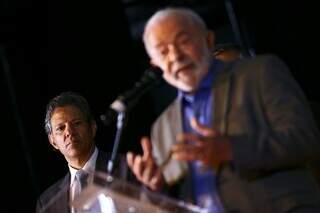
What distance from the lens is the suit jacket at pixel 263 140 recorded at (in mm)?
1494

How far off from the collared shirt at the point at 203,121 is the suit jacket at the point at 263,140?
0.07 ft

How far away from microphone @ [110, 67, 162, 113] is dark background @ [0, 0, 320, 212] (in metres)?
2.31

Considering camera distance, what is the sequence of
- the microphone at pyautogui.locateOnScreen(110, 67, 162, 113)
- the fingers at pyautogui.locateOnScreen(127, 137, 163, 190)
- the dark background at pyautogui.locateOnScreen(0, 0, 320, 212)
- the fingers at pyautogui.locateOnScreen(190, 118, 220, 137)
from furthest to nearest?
the dark background at pyautogui.locateOnScreen(0, 0, 320, 212), the microphone at pyautogui.locateOnScreen(110, 67, 162, 113), the fingers at pyautogui.locateOnScreen(127, 137, 163, 190), the fingers at pyautogui.locateOnScreen(190, 118, 220, 137)

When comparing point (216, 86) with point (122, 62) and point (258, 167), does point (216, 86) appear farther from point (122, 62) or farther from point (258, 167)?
point (122, 62)

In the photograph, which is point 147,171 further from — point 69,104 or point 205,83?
point 69,104

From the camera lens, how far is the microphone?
167cm

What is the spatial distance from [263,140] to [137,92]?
0.37 metres

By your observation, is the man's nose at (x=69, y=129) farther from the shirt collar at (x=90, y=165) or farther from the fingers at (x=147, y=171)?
the fingers at (x=147, y=171)

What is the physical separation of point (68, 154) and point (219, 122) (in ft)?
3.87

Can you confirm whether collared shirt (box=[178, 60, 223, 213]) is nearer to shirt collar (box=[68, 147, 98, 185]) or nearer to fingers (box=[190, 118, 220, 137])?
fingers (box=[190, 118, 220, 137])

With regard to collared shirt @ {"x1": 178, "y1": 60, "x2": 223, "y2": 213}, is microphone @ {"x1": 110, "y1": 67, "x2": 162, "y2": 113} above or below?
above

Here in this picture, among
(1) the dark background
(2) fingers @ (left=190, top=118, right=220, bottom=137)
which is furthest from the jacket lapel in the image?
(1) the dark background

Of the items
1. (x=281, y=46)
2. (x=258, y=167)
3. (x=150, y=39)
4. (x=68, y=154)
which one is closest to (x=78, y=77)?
(x=281, y=46)

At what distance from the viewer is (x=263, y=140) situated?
4.96ft
